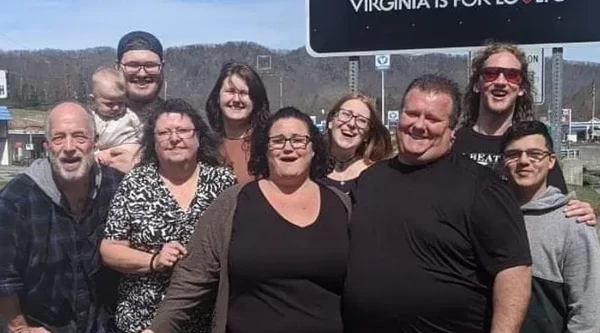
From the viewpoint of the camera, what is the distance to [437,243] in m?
3.07

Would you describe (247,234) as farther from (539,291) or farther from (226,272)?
(539,291)

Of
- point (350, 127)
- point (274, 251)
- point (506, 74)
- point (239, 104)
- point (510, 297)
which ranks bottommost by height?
point (510, 297)

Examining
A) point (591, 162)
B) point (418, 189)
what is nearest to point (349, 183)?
point (418, 189)

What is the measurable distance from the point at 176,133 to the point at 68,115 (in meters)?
0.51

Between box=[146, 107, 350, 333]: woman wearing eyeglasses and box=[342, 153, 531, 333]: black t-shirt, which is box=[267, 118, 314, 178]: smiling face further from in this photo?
box=[342, 153, 531, 333]: black t-shirt

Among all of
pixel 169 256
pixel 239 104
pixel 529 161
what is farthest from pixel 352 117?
pixel 169 256

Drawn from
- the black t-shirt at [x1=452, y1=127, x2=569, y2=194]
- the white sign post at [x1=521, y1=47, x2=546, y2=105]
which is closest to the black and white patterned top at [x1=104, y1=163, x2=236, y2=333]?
the black t-shirt at [x1=452, y1=127, x2=569, y2=194]

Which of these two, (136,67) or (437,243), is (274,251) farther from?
(136,67)

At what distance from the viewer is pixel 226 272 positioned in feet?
11.3

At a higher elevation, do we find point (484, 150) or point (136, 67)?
point (136, 67)

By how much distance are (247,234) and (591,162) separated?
48.5m

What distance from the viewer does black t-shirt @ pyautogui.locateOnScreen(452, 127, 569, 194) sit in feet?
12.1

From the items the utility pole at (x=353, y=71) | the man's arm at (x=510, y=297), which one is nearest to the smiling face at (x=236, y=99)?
the utility pole at (x=353, y=71)

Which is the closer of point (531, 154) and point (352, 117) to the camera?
point (531, 154)
